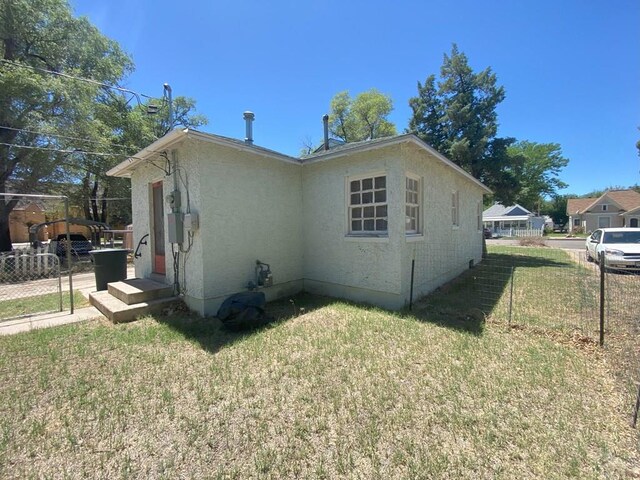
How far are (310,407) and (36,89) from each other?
634 inches

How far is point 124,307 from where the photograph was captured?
5.43 m

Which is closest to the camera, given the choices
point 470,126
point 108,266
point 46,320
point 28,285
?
point 46,320

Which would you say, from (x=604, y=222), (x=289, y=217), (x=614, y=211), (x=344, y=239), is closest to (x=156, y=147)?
(x=289, y=217)

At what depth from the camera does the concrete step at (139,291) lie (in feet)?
18.7

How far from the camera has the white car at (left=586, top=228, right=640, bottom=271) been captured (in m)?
9.61

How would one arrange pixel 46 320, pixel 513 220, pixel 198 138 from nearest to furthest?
pixel 198 138
pixel 46 320
pixel 513 220

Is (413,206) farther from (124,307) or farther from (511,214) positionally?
(511,214)

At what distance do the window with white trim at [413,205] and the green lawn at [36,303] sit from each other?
Answer: 25.4ft

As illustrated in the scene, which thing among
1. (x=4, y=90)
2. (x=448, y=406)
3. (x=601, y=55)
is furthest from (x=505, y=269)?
(x=4, y=90)

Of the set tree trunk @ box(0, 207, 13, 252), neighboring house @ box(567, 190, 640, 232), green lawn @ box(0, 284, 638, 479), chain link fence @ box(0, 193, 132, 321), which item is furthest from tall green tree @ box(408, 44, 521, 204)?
neighboring house @ box(567, 190, 640, 232)

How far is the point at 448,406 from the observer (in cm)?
282

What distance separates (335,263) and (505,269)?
8.25 m

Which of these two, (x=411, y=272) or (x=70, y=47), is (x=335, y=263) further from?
(x=70, y=47)

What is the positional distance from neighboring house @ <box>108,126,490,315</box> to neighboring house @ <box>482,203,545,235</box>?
151 feet
